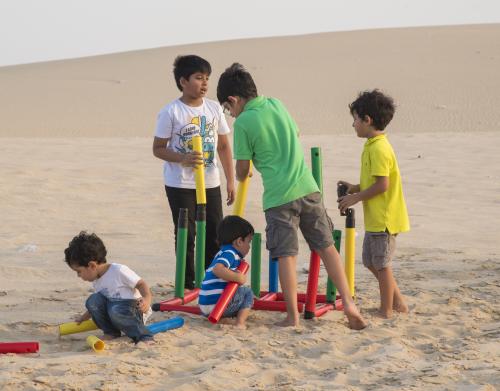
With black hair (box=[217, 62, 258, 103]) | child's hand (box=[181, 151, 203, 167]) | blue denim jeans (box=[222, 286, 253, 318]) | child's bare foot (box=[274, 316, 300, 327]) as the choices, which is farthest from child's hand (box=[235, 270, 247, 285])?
black hair (box=[217, 62, 258, 103])

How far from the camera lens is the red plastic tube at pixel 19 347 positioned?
538 cm

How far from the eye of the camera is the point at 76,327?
5.80 meters

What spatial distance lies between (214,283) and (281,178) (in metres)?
0.79

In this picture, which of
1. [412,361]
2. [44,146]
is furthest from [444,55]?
[412,361]

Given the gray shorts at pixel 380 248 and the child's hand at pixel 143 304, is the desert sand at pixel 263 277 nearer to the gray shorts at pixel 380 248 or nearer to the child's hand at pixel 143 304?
the child's hand at pixel 143 304

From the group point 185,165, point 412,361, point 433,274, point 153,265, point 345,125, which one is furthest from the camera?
point 345,125

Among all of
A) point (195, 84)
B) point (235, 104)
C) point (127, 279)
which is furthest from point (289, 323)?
point (195, 84)

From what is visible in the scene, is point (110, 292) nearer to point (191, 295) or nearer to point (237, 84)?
point (191, 295)

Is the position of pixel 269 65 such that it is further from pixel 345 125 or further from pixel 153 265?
pixel 153 265

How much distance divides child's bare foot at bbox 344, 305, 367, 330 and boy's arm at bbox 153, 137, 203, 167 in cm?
133

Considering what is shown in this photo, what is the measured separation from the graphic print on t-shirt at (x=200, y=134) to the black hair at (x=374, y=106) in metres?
1.07

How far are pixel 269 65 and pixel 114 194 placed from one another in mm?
31171

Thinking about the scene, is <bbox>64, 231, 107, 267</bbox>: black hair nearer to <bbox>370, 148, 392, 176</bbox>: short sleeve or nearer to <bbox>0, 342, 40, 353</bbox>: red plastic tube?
<bbox>0, 342, 40, 353</bbox>: red plastic tube

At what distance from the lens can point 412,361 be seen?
5207mm
